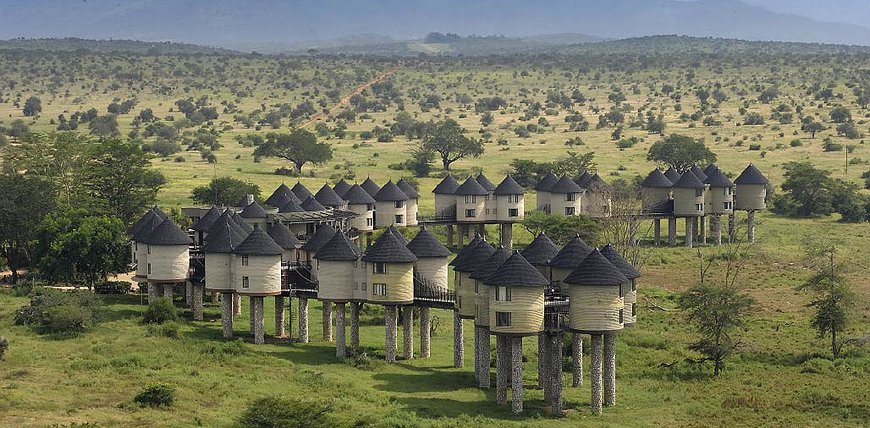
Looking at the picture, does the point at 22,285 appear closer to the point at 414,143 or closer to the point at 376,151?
the point at 376,151

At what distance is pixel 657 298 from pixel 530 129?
342 feet

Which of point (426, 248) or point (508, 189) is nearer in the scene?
point (426, 248)

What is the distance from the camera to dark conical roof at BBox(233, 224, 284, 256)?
6844 centimetres

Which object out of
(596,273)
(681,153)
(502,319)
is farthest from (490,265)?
(681,153)

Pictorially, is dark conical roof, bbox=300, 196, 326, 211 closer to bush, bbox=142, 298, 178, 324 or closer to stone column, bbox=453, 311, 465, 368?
bush, bbox=142, 298, 178, 324

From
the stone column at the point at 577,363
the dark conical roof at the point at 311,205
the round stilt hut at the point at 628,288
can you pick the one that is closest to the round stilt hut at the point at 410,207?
the dark conical roof at the point at 311,205

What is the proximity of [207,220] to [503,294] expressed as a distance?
2802 centimetres

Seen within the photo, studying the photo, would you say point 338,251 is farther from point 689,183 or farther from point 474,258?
point 689,183

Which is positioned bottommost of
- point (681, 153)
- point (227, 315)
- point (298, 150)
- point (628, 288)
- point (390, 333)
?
point (390, 333)

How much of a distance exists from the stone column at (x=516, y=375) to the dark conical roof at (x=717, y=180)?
178 feet

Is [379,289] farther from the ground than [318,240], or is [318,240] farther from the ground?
[318,240]

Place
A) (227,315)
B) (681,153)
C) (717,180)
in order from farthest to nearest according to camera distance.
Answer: (681,153) → (717,180) → (227,315)

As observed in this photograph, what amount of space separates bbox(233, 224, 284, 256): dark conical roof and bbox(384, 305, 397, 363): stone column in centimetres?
651

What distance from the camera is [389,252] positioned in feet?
216
